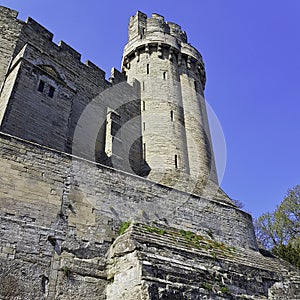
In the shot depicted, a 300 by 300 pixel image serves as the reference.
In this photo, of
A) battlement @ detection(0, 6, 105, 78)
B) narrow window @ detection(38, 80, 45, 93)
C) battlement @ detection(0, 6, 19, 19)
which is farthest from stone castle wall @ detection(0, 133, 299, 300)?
battlement @ detection(0, 6, 19, 19)

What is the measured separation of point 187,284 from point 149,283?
1.07 metres

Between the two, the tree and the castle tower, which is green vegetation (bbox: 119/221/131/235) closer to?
the castle tower

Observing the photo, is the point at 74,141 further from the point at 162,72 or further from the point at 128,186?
the point at 162,72

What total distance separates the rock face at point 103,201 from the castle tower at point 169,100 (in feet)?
0.28

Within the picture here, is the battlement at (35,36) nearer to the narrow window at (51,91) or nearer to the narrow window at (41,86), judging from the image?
the narrow window at (41,86)

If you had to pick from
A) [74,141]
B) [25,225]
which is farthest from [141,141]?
[25,225]

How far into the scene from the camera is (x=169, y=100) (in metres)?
17.8

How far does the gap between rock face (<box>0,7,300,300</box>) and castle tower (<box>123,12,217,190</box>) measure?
9 cm

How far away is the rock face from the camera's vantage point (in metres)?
7.59

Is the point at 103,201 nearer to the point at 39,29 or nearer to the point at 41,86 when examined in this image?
the point at 41,86

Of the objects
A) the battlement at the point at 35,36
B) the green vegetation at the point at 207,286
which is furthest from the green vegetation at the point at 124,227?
the battlement at the point at 35,36

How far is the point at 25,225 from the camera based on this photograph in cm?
780

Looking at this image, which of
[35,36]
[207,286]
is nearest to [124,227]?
[207,286]

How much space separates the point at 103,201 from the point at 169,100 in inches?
375
